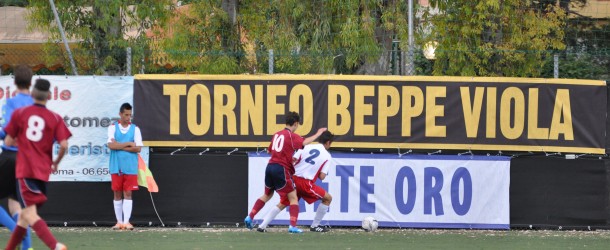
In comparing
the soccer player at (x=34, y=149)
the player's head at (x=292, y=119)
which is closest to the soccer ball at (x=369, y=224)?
the player's head at (x=292, y=119)

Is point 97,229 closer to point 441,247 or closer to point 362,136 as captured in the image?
point 362,136

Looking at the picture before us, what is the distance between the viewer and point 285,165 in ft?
44.8

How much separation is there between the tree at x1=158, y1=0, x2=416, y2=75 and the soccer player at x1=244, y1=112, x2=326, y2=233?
3405 mm

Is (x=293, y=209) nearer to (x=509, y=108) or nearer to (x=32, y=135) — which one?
(x=509, y=108)

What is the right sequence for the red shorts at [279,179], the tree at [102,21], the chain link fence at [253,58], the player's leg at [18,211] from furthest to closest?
1. the tree at [102,21]
2. the chain link fence at [253,58]
3. the red shorts at [279,179]
4. the player's leg at [18,211]

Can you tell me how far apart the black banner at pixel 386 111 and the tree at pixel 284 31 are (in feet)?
A: 6.84

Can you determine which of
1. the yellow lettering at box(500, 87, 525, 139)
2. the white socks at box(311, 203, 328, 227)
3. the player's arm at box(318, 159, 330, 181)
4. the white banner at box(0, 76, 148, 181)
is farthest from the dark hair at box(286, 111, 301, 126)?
the yellow lettering at box(500, 87, 525, 139)

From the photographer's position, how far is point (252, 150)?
14914 mm

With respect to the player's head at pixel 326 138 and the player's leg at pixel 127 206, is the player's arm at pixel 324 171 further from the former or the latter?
the player's leg at pixel 127 206

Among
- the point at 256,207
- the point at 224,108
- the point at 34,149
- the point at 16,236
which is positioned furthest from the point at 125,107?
the point at 16,236

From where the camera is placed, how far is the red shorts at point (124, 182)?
14344mm

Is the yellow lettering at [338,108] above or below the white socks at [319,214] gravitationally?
above

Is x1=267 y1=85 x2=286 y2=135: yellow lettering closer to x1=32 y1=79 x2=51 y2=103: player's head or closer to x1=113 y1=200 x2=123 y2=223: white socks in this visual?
x1=113 y1=200 x2=123 y2=223: white socks

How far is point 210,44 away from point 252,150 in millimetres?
4817
